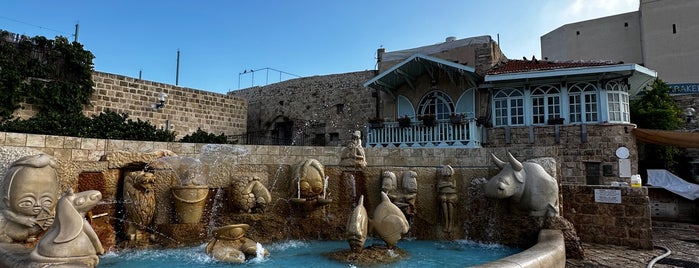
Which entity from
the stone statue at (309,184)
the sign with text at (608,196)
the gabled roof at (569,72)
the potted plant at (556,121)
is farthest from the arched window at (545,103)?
the stone statue at (309,184)

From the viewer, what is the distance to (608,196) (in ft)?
23.2

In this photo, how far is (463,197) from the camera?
6.52 meters

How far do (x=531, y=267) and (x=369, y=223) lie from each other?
2.16 metres

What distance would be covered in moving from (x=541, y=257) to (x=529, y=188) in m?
2.13

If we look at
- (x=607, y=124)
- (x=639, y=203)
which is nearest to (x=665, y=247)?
(x=639, y=203)

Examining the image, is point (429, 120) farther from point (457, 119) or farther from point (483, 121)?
point (483, 121)

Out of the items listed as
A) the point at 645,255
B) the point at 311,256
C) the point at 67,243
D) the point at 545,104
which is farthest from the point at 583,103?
the point at 67,243

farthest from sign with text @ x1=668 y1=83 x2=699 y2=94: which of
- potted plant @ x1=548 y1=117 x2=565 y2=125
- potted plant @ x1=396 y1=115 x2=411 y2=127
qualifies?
potted plant @ x1=396 y1=115 x2=411 y2=127

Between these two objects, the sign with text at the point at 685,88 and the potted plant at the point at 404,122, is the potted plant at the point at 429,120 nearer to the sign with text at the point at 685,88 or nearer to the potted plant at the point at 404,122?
the potted plant at the point at 404,122

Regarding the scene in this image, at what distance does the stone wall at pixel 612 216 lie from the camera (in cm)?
677

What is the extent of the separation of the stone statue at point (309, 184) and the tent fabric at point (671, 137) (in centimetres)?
1147

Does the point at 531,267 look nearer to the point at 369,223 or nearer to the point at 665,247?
the point at 369,223

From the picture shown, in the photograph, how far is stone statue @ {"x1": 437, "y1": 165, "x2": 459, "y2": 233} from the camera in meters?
6.33

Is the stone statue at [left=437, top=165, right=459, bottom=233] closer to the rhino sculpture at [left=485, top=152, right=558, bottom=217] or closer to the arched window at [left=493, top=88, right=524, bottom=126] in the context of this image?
the rhino sculpture at [left=485, top=152, right=558, bottom=217]
